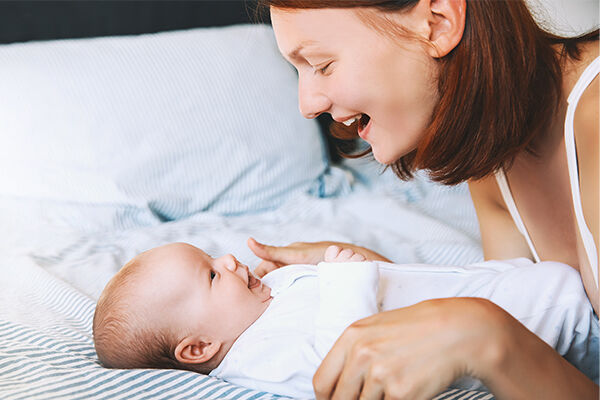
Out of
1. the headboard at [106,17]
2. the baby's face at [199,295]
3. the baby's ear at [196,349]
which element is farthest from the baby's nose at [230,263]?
the headboard at [106,17]

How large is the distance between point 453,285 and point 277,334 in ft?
1.13

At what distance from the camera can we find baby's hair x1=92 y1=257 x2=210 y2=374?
1.01 meters

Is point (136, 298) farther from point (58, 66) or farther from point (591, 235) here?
point (58, 66)

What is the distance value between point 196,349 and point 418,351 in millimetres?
454

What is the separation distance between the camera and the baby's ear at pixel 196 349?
1.02 metres

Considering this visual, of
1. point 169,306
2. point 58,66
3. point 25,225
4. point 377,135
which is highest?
point 377,135

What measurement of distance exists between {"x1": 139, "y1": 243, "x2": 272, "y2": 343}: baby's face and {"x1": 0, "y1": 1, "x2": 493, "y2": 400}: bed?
0.33 m

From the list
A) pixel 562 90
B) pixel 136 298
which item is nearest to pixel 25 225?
pixel 136 298

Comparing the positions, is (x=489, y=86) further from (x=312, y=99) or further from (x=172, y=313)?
(x=172, y=313)

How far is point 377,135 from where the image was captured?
1.06m

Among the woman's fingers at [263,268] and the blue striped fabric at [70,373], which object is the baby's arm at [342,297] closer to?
the blue striped fabric at [70,373]

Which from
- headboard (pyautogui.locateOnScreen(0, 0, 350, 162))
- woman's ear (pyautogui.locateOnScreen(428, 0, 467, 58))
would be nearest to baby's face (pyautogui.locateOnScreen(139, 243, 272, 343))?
woman's ear (pyautogui.locateOnScreen(428, 0, 467, 58))

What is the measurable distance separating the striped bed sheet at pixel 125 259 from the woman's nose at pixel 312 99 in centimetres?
48

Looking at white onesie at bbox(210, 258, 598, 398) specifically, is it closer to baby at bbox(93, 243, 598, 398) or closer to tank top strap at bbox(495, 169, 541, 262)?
baby at bbox(93, 243, 598, 398)
